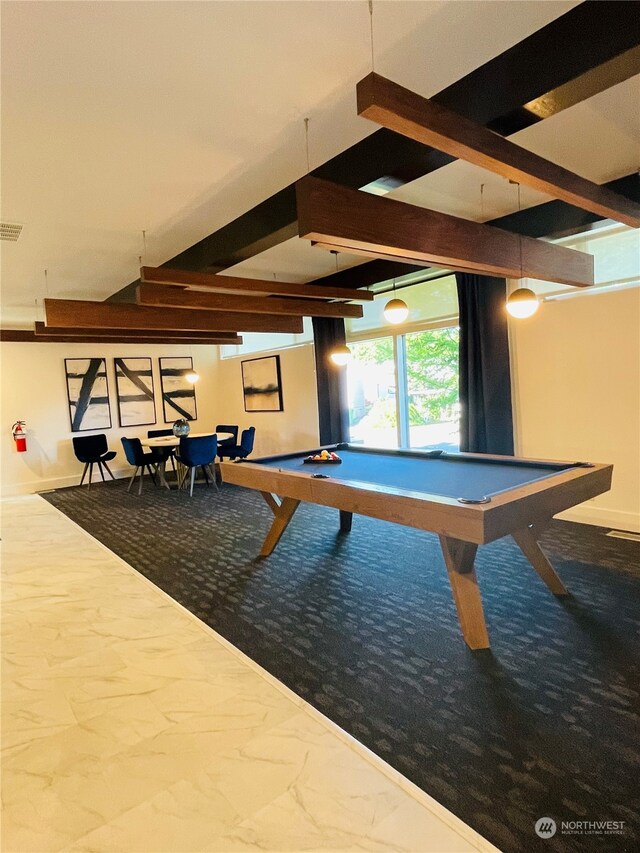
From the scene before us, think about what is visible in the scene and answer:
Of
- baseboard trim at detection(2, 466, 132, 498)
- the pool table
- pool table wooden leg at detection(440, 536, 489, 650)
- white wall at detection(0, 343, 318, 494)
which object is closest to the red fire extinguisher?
white wall at detection(0, 343, 318, 494)

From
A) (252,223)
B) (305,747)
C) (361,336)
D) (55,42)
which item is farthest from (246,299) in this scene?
(305,747)

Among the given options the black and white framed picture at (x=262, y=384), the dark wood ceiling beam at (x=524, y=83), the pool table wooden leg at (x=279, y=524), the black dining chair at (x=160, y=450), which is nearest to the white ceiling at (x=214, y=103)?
the dark wood ceiling beam at (x=524, y=83)

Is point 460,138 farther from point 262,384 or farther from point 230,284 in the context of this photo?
point 262,384

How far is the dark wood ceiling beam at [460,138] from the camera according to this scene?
1.63 meters

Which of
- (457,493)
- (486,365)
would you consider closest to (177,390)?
(486,365)

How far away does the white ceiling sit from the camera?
1.83 m

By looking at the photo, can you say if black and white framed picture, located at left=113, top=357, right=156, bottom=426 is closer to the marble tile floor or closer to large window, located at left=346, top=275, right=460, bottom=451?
large window, located at left=346, top=275, right=460, bottom=451

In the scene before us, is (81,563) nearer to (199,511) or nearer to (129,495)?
(199,511)

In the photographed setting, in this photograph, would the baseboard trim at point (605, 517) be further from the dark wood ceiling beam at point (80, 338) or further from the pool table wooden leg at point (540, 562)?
the dark wood ceiling beam at point (80, 338)

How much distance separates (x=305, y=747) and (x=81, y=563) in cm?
314

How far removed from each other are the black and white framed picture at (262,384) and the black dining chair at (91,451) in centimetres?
255

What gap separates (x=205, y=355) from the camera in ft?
33.1

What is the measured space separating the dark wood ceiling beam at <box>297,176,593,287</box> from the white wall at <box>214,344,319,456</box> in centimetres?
427

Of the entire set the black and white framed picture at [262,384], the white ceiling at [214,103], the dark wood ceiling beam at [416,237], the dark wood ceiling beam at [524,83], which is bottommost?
the black and white framed picture at [262,384]
